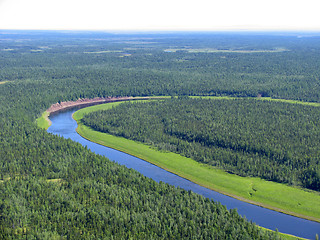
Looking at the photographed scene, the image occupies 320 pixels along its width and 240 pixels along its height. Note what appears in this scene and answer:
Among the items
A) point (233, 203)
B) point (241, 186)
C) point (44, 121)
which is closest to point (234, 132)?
point (241, 186)

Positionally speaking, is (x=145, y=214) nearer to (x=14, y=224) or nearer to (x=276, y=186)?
(x=14, y=224)

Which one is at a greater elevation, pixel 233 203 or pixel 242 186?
pixel 242 186

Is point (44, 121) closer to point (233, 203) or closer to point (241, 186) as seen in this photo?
point (241, 186)

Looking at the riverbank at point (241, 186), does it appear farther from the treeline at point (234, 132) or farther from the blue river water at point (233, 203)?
the treeline at point (234, 132)

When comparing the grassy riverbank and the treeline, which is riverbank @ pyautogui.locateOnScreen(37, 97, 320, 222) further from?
the treeline

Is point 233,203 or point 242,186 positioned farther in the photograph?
point 242,186

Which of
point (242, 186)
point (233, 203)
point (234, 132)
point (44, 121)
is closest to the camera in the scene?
point (233, 203)

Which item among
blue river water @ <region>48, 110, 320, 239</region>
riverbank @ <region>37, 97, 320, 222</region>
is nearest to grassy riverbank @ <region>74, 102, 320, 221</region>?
riverbank @ <region>37, 97, 320, 222</region>
